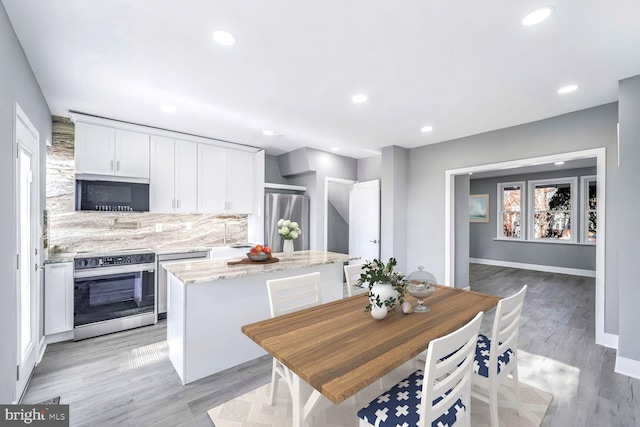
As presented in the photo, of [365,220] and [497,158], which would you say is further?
[365,220]

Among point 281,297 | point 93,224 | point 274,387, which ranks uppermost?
point 93,224

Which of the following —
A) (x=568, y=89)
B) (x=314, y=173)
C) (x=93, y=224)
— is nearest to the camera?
(x=568, y=89)

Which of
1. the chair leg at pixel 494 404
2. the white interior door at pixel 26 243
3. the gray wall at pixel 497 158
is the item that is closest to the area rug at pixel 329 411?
the chair leg at pixel 494 404

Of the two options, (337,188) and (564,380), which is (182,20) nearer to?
(564,380)

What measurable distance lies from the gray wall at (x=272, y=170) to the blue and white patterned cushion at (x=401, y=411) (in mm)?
4466

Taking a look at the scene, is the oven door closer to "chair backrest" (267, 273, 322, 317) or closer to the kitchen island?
the kitchen island

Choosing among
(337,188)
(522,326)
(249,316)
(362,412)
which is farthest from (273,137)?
(522,326)

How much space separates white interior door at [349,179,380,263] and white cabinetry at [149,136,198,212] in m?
2.92

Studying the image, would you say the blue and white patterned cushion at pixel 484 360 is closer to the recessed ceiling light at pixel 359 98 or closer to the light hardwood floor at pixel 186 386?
the light hardwood floor at pixel 186 386

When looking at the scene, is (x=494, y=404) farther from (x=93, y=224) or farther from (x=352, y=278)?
(x=93, y=224)

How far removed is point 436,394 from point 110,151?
13.7 ft

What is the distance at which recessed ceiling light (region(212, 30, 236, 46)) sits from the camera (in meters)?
1.83

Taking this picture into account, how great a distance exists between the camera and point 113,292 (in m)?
3.22

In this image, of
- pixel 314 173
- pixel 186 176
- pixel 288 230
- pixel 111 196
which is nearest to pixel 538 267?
pixel 314 173
